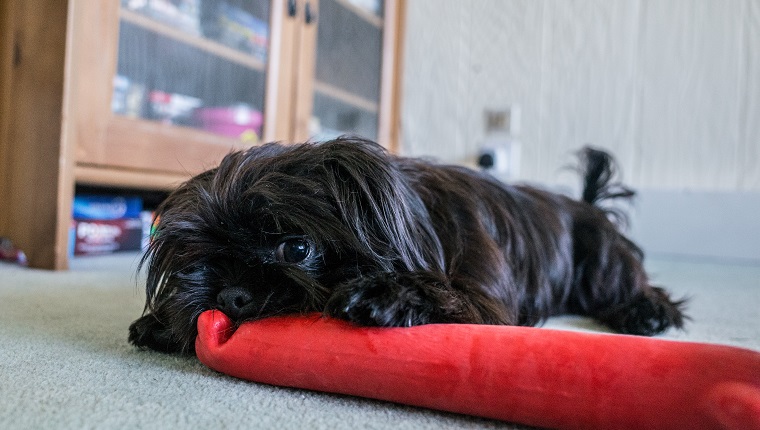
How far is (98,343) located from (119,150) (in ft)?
3.79

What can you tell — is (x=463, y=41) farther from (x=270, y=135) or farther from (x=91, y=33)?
(x=91, y=33)

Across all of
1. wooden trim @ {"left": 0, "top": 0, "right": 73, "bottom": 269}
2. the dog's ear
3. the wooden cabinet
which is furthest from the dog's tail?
wooden trim @ {"left": 0, "top": 0, "right": 73, "bottom": 269}

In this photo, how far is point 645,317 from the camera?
4.32 feet

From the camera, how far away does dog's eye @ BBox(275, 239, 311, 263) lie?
2.95 feet

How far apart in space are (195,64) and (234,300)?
1761 millimetres

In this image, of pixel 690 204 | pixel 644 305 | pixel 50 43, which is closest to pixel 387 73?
pixel 690 204

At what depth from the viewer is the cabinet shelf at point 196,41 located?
201 cm

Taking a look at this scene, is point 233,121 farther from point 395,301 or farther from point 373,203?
point 395,301

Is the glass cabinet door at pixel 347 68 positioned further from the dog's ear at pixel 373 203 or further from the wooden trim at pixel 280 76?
the dog's ear at pixel 373 203

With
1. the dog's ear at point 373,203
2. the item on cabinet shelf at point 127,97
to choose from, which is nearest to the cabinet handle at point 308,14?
the item on cabinet shelf at point 127,97

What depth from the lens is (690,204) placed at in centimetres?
316

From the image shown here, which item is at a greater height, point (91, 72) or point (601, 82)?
point (601, 82)

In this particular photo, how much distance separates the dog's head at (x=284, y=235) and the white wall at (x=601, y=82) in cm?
270

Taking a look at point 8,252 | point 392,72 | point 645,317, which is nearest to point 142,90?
point 8,252
